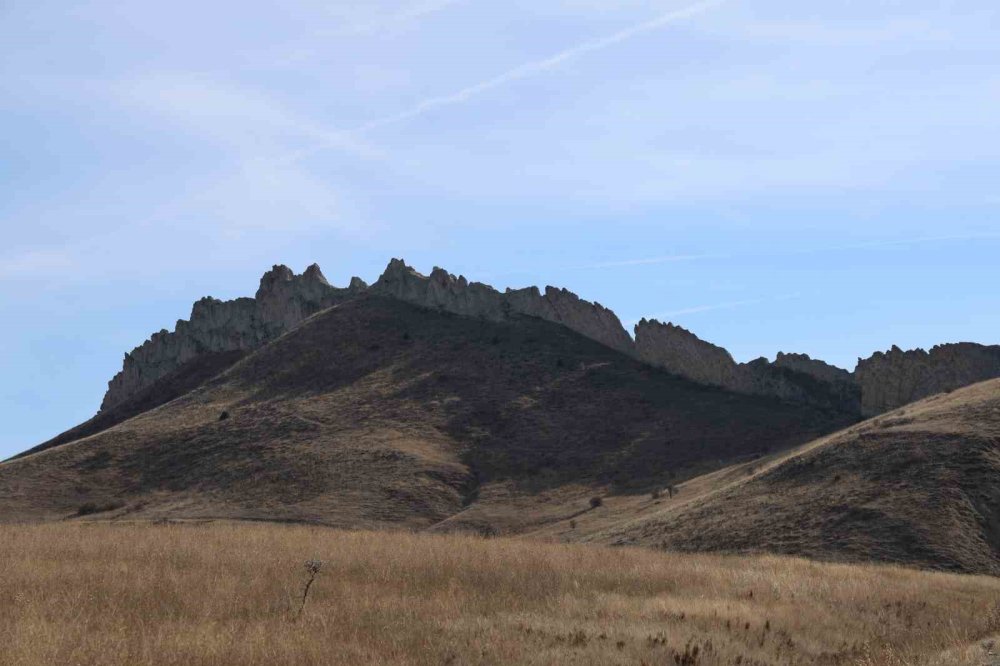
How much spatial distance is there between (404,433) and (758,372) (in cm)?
2363

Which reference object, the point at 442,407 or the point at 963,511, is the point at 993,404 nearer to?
the point at 963,511

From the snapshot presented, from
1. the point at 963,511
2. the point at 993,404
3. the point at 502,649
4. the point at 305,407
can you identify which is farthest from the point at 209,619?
the point at 305,407

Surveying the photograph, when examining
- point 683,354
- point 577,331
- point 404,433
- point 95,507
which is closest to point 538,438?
point 404,433

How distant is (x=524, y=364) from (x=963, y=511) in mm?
45388

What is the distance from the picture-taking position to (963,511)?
104 feet

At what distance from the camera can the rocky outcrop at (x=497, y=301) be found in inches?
3167

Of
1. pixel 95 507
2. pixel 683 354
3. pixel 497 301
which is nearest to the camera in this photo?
pixel 95 507

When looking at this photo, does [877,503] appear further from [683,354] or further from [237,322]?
[237,322]

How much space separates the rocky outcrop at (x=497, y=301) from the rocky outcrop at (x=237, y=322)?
206 inches

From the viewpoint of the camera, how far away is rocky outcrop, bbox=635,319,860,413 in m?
67.3

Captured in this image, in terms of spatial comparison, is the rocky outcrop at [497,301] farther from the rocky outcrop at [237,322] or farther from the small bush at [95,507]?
the small bush at [95,507]

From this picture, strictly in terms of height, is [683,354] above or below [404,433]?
above

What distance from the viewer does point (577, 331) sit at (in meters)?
81.9

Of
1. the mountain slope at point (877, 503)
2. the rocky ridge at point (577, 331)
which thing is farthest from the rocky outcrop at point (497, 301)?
the mountain slope at point (877, 503)
